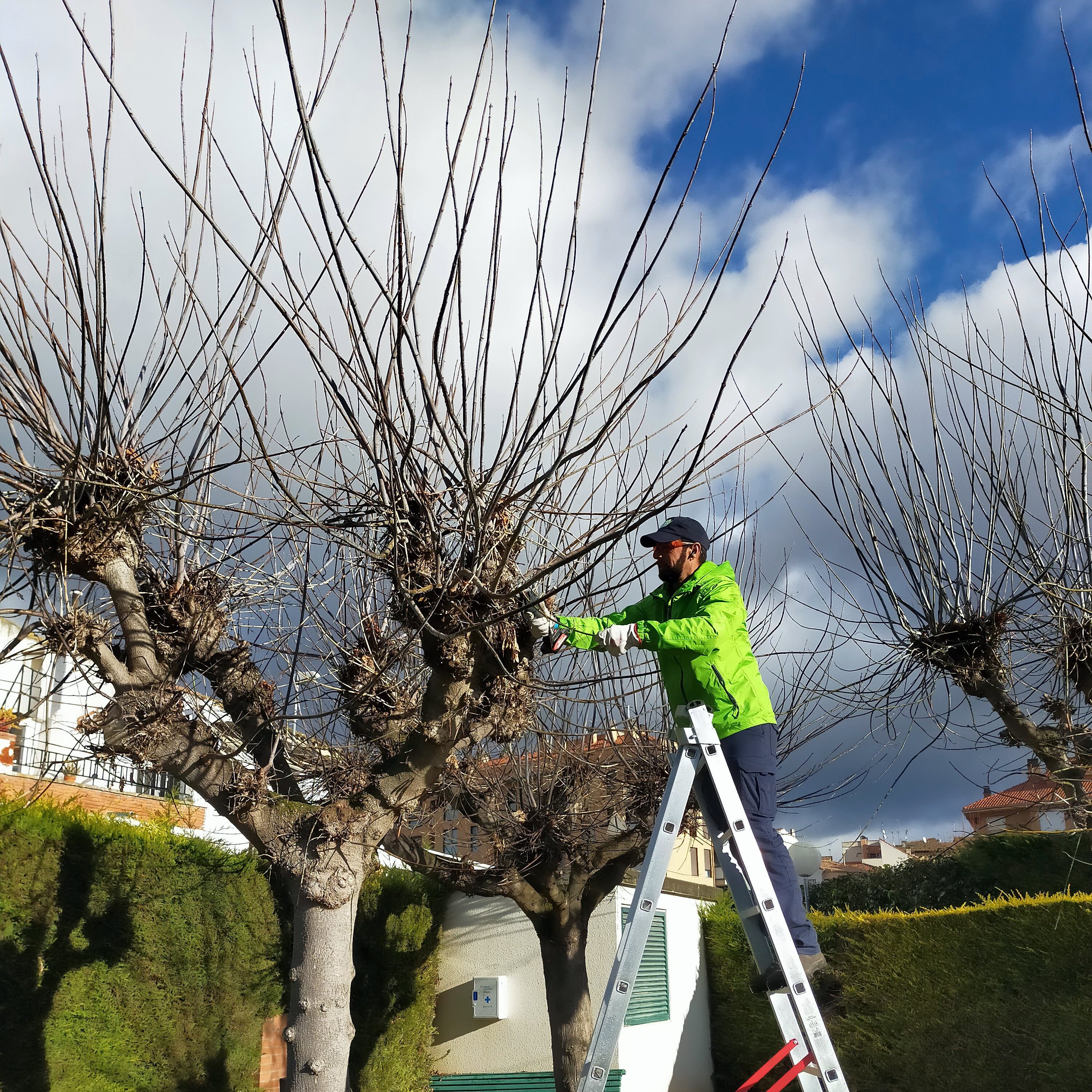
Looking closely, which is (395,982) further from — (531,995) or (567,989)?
(567,989)

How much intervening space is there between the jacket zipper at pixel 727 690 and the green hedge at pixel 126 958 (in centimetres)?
573

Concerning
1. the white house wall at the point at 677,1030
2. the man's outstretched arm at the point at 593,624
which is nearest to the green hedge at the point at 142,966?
the white house wall at the point at 677,1030

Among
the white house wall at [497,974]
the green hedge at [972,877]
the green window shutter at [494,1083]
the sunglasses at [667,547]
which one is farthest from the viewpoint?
the green hedge at [972,877]

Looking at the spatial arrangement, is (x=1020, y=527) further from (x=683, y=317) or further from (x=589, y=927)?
(x=589, y=927)

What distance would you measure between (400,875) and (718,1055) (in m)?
3.95

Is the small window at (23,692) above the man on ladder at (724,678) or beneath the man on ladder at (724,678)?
above

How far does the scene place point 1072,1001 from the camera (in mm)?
7648

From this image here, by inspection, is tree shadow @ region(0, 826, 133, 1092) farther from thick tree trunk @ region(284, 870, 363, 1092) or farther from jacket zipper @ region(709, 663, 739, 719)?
jacket zipper @ region(709, 663, 739, 719)

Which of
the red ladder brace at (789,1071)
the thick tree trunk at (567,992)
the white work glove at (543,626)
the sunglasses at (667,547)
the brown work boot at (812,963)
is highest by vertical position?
the sunglasses at (667,547)

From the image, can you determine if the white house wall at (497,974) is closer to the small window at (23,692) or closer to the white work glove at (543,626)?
the small window at (23,692)

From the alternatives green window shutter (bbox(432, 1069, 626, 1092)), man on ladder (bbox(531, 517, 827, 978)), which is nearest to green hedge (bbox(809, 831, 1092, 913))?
green window shutter (bbox(432, 1069, 626, 1092))

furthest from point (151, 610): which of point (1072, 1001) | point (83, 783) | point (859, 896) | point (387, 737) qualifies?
point (859, 896)

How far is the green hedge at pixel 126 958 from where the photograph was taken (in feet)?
21.4

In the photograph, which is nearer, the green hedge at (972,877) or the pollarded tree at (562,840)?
the pollarded tree at (562,840)
